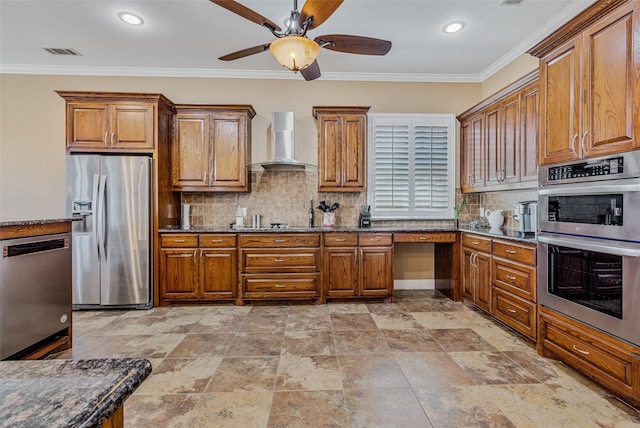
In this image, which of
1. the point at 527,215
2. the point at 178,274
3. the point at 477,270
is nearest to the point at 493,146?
the point at 527,215

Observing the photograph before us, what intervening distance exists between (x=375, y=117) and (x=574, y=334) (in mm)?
3139

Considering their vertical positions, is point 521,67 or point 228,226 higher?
point 521,67

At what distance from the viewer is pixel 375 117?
170 inches

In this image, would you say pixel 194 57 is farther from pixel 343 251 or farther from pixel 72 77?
pixel 343 251

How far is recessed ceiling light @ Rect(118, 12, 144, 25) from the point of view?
10.2 feet

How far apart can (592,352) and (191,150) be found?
4.27 meters

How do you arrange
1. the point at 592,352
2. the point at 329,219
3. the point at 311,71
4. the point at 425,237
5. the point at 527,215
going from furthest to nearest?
the point at 329,219 → the point at 425,237 → the point at 527,215 → the point at 311,71 → the point at 592,352

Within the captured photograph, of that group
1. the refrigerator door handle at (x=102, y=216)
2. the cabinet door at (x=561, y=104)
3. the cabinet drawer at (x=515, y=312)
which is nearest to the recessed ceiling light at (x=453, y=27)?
the cabinet door at (x=561, y=104)

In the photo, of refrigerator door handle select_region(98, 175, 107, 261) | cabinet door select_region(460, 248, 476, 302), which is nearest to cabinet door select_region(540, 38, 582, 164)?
cabinet door select_region(460, 248, 476, 302)

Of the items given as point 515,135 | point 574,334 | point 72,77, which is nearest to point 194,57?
point 72,77

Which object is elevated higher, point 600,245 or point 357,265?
point 600,245

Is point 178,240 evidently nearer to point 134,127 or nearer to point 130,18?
point 134,127

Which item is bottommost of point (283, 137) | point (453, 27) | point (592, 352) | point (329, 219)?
point (592, 352)

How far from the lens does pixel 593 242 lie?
2080 mm
